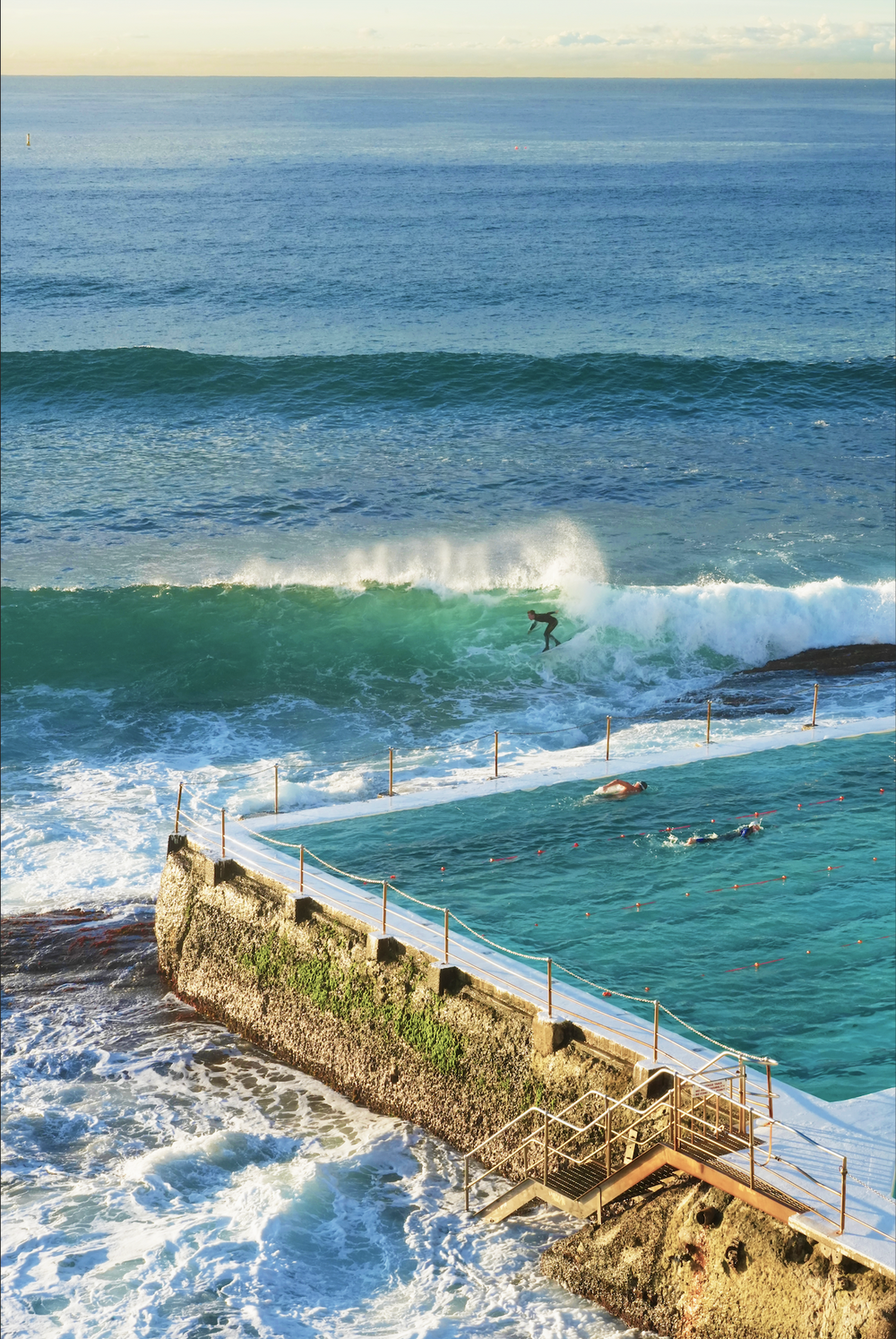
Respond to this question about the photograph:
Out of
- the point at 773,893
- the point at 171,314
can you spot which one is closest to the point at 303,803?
the point at 773,893

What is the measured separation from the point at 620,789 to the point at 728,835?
169 cm

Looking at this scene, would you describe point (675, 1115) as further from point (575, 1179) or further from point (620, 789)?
point (620, 789)

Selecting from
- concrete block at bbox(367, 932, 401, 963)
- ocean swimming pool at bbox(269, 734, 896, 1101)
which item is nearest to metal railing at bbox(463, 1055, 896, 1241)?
ocean swimming pool at bbox(269, 734, 896, 1101)

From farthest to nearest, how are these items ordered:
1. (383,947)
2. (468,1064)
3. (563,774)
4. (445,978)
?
(563,774)
(383,947)
(445,978)
(468,1064)

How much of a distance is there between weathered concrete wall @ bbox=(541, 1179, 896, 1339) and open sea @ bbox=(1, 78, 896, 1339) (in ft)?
1.12

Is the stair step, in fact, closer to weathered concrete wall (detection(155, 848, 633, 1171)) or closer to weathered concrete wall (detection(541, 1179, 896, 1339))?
weathered concrete wall (detection(541, 1179, 896, 1339))

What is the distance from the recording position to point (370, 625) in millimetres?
27641

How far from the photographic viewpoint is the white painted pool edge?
1666cm

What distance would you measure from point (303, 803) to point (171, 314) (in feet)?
118

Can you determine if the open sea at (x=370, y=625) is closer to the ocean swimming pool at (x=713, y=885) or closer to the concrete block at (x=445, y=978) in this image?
the ocean swimming pool at (x=713, y=885)

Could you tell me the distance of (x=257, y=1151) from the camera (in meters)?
12.3

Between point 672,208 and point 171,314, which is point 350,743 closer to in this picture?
point 171,314

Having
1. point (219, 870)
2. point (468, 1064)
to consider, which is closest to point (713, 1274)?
point (468, 1064)

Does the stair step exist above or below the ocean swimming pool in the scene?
below
